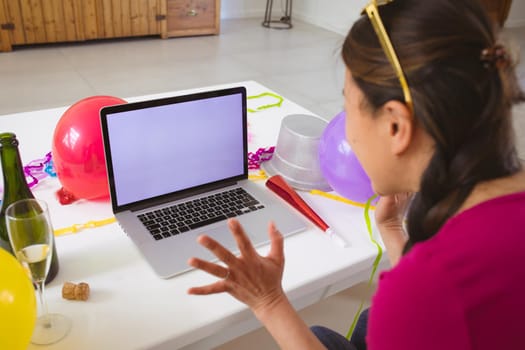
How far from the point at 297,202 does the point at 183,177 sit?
283mm

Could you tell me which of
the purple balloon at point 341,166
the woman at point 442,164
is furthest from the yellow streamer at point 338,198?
the woman at point 442,164

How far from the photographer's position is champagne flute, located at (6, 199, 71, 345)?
77 centimetres

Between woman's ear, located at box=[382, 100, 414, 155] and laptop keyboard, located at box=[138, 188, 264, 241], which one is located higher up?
woman's ear, located at box=[382, 100, 414, 155]

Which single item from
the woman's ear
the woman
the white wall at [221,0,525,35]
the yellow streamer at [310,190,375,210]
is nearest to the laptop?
the yellow streamer at [310,190,375,210]

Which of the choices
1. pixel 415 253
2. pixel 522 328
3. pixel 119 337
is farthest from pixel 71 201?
pixel 522 328

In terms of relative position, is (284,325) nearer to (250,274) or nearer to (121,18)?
(250,274)

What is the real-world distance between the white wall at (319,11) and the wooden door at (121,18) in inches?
50.6

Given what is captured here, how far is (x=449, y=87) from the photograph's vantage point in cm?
65

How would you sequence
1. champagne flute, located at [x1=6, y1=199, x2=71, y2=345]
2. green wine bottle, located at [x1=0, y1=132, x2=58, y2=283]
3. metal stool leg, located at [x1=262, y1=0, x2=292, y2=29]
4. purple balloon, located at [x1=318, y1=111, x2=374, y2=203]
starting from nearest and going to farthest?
champagne flute, located at [x1=6, y1=199, x2=71, y2=345], green wine bottle, located at [x1=0, y1=132, x2=58, y2=283], purple balloon, located at [x1=318, y1=111, x2=374, y2=203], metal stool leg, located at [x1=262, y1=0, x2=292, y2=29]

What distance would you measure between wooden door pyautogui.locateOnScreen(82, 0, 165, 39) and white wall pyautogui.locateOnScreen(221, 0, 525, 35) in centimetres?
128

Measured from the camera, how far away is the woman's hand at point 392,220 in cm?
105

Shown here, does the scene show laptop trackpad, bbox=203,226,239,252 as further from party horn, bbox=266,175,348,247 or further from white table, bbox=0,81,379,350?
party horn, bbox=266,175,348,247

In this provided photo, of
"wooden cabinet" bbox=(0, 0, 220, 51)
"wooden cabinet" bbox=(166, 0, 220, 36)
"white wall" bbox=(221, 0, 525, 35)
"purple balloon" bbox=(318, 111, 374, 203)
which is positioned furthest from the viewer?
"white wall" bbox=(221, 0, 525, 35)

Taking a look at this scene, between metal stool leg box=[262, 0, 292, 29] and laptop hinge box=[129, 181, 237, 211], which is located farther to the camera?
metal stool leg box=[262, 0, 292, 29]
